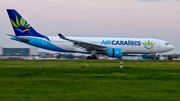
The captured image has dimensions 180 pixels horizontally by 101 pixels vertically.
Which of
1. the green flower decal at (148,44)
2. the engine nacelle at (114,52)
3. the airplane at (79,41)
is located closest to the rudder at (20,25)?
the airplane at (79,41)

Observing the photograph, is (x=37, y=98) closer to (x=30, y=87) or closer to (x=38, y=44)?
(x=30, y=87)

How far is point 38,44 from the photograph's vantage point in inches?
2323

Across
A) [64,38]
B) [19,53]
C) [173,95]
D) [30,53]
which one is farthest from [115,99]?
[19,53]

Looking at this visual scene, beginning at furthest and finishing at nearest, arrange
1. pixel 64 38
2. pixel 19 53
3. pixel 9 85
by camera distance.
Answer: pixel 19 53 < pixel 64 38 < pixel 9 85

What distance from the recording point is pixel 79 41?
57625mm

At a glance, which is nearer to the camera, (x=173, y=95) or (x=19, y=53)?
(x=173, y=95)

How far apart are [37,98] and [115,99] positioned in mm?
2609

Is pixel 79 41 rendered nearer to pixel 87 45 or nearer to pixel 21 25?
pixel 87 45

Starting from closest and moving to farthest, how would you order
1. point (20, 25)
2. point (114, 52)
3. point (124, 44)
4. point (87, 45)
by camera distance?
point (114, 52), point (87, 45), point (20, 25), point (124, 44)

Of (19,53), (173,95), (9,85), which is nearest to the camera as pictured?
(173,95)

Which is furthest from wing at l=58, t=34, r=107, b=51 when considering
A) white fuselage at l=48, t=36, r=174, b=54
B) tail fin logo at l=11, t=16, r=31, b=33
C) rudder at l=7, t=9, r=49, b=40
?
tail fin logo at l=11, t=16, r=31, b=33

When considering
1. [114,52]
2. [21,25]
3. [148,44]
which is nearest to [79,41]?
[114,52]

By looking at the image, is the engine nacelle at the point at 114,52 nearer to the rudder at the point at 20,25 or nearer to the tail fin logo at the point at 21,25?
the rudder at the point at 20,25

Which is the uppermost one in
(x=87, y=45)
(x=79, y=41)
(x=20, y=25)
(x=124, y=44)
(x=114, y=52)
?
(x=20, y=25)
